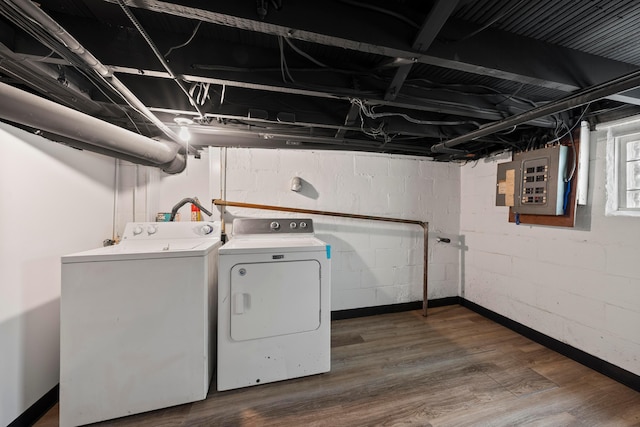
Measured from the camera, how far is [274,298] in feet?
5.43

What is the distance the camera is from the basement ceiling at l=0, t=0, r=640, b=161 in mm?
957

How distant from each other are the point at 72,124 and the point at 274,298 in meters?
1.51

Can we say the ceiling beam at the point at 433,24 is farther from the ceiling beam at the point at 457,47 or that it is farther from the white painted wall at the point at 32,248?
the white painted wall at the point at 32,248

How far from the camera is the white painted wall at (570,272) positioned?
1679mm

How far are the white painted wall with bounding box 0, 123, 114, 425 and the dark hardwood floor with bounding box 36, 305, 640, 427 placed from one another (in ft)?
1.05

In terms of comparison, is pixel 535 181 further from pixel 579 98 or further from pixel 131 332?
pixel 131 332

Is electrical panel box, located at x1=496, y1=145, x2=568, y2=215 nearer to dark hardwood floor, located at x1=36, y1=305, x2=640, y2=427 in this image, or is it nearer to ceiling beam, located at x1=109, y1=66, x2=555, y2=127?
ceiling beam, located at x1=109, y1=66, x2=555, y2=127

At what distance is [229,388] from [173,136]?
6.51 ft

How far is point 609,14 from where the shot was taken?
1051mm

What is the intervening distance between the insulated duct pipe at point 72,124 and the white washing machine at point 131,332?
68cm

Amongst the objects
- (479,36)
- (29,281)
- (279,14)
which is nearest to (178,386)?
(29,281)

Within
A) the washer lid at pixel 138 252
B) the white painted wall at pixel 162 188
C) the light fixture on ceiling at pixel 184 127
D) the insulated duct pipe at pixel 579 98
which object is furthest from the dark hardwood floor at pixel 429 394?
the light fixture on ceiling at pixel 184 127

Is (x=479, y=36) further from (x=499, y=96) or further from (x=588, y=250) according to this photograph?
(x=588, y=250)

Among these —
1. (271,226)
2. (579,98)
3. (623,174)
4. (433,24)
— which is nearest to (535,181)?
(623,174)
